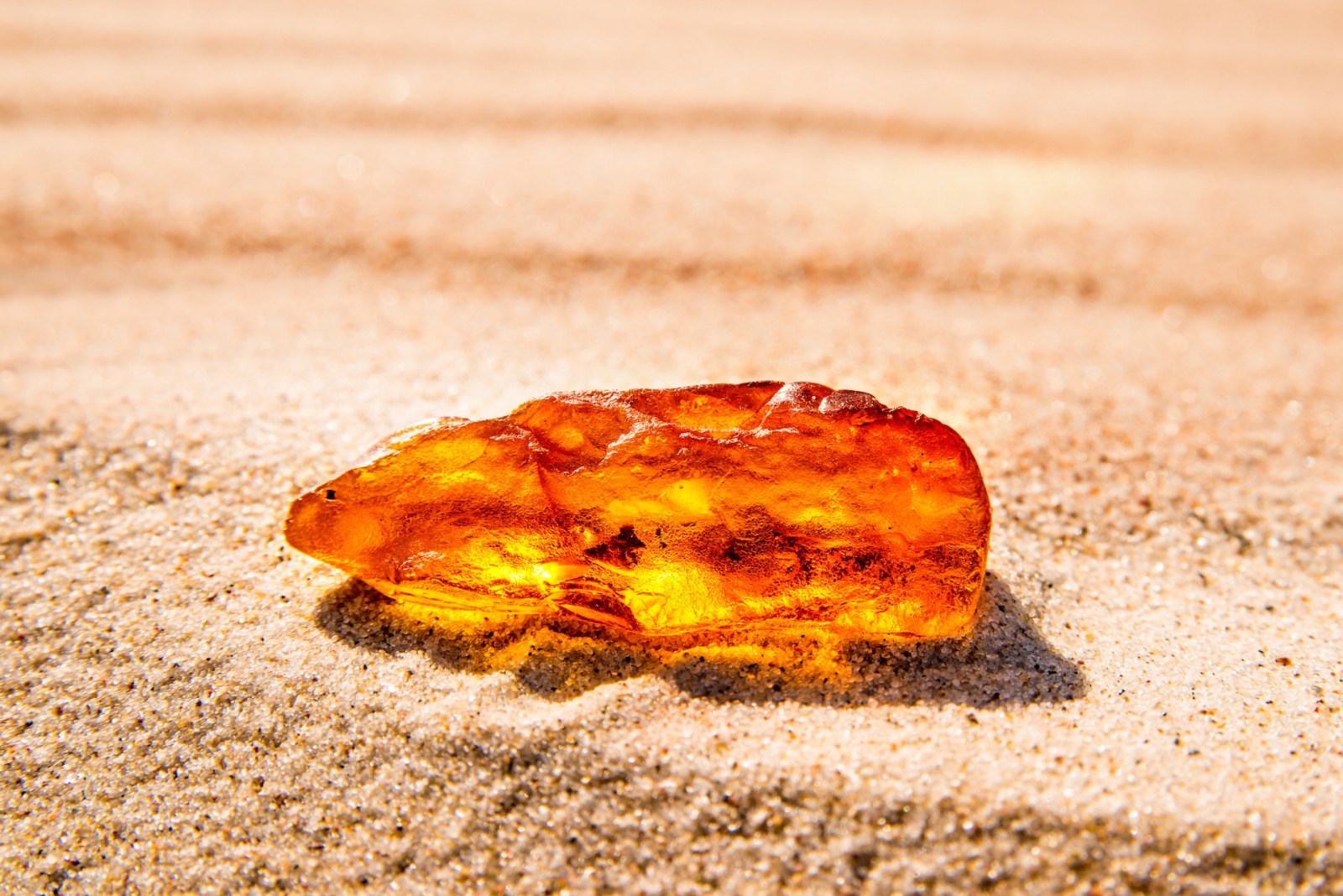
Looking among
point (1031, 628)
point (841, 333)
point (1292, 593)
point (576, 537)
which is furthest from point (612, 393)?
point (1292, 593)

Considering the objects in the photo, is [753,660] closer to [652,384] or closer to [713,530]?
[713,530]

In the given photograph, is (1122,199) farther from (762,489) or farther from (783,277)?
(762,489)

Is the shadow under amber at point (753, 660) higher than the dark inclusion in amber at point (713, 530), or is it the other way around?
the dark inclusion in amber at point (713, 530)

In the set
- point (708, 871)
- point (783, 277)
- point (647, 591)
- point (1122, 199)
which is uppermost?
point (1122, 199)

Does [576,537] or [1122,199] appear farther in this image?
[1122,199]

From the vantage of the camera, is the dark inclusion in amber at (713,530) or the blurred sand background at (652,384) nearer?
the blurred sand background at (652,384)
